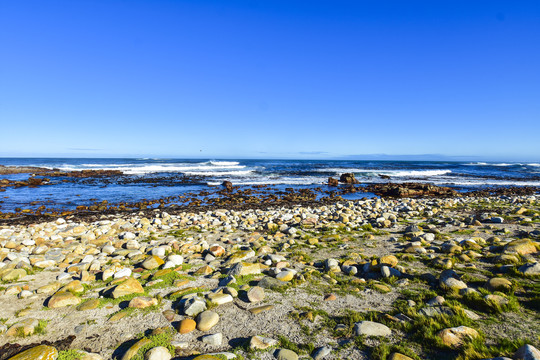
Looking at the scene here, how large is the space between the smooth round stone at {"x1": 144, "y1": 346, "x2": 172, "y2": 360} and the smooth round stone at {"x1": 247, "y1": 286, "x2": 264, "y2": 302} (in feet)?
4.95

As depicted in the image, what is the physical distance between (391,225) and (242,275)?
6.52m

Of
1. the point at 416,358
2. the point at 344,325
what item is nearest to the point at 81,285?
the point at 344,325

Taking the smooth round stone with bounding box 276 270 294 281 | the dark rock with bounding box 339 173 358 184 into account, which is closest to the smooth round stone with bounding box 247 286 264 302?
the smooth round stone with bounding box 276 270 294 281

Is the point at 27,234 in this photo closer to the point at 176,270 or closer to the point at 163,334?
the point at 176,270

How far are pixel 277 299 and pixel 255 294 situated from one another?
0.37 m

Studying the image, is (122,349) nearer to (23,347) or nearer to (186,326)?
(186,326)

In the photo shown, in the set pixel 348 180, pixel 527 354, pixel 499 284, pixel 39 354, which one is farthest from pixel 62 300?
pixel 348 180

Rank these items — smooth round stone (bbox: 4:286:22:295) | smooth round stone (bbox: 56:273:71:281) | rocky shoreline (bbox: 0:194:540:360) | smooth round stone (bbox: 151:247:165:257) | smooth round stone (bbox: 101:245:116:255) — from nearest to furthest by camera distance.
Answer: rocky shoreline (bbox: 0:194:540:360) → smooth round stone (bbox: 4:286:22:295) → smooth round stone (bbox: 56:273:71:281) → smooth round stone (bbox: 151:247:165:257) → smooth round stone (bbox: 101:245:116:255)

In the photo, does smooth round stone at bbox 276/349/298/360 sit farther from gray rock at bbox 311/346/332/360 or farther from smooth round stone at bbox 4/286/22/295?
smooth round stone at bbox 4/286/22/295

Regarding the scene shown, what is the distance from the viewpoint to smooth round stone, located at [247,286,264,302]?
14.0ft

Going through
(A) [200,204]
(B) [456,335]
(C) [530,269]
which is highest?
(C) [530,269]

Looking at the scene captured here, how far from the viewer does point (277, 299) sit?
434cm

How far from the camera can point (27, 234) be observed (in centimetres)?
919

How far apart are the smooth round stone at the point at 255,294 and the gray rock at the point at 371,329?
1.56 m
